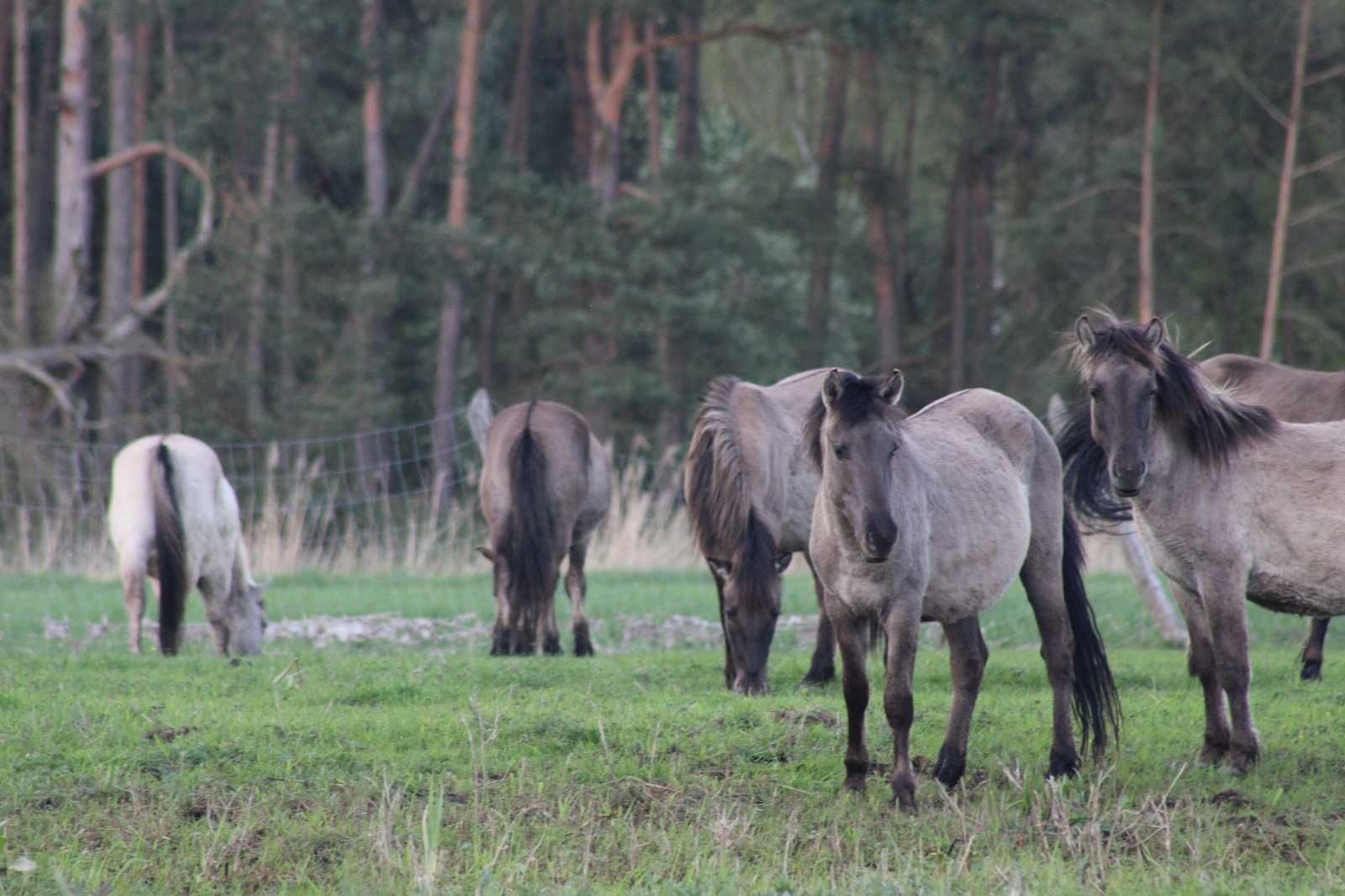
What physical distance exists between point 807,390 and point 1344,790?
15.0 ft

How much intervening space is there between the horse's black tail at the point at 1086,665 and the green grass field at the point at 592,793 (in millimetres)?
158

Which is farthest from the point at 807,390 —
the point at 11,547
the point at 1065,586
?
the point at 11,547

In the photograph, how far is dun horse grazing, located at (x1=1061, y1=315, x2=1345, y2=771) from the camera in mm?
6875

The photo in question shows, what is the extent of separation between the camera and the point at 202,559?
1177cm

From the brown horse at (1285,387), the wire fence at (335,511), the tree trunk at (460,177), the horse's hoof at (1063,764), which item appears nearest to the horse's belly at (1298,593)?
the horse's hoof at (1063,764)

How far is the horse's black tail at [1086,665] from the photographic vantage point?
→ 7.30 m

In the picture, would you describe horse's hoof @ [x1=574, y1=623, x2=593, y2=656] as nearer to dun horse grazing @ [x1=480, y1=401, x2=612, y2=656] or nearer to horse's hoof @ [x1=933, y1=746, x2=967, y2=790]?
dun horse grazing @ [x1=480, y1=401, x2=612, y2=656]

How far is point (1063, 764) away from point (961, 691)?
0.60 m

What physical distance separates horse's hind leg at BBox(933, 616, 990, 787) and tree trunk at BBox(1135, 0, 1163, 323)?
71.5ft

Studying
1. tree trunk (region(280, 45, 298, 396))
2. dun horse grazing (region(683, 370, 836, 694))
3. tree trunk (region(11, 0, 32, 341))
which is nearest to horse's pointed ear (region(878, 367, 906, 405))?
dun horse grazing (region(683, 370, 836, 694))

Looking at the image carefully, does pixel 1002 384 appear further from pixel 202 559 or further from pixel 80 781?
pixel 80 781

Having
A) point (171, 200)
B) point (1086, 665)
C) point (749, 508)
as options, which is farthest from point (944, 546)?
point (171, 200)

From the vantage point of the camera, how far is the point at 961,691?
22.7 feet

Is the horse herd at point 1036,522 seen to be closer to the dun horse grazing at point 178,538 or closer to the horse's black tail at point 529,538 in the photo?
the horse's black tail at point 529,538
